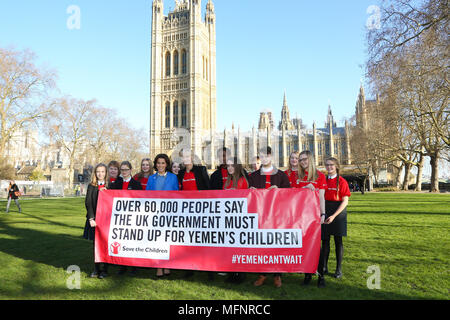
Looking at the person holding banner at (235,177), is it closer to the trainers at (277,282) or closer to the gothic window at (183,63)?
the trainers at (277,282)

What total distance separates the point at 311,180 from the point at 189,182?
2.18m

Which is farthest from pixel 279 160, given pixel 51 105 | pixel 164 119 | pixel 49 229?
pixel 49 229

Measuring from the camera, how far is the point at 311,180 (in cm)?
480

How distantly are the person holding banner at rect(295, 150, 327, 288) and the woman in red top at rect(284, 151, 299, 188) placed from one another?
0.38m

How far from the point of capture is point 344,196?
15.8ft

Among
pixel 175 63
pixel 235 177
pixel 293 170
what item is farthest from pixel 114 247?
pixel 175 63

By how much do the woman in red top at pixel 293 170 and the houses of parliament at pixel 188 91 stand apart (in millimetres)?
63886

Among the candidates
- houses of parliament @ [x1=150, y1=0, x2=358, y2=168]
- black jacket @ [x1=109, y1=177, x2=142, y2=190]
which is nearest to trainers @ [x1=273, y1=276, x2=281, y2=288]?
black jacket @ [x1=109, y1=177, x2=142, y2=190]

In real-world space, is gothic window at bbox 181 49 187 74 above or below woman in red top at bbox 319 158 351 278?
above

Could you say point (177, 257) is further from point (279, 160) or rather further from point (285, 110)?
point (285, 110)

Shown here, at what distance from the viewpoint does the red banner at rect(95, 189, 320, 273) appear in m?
4.49

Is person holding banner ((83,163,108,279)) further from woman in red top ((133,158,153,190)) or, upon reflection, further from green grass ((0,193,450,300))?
woman in red top ((133,158,153,190))

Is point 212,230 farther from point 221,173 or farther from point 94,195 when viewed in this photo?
point 94,195
